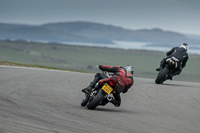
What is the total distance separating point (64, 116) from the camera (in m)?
9.36

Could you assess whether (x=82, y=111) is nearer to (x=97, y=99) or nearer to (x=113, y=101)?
(x=97, y=99)

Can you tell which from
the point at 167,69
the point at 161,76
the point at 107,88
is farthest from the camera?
the point at 167,69

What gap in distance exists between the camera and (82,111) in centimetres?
1045

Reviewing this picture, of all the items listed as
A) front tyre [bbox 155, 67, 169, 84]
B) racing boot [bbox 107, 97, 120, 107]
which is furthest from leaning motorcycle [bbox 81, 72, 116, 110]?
front tyre [bbox 155, 67, 169, 84]

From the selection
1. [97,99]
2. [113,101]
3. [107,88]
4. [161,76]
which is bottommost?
[161,76]

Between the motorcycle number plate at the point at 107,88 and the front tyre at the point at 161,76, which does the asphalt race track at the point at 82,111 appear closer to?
the motorcycle number plate at the point at 107,88

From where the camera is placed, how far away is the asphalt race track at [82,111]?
8290mm

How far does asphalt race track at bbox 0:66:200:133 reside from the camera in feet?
27.2

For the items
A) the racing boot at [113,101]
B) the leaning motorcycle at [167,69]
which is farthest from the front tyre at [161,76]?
the racing boot at [113,101]

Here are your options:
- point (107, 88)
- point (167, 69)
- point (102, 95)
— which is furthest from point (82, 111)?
point (167, 69)

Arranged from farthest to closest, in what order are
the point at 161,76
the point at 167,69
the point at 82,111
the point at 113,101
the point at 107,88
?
1. the point at 167,69
2. the point at 161,76
3. the point at 113,101
4. the point at 107,88
5. the point at 82,111

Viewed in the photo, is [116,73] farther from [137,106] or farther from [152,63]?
[152,63]

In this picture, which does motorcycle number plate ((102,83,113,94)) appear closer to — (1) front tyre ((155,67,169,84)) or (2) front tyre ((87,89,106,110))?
(2) front tyre ((87,89,106,110))

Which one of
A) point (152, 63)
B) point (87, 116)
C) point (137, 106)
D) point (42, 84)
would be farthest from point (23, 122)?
point (152, 63)
